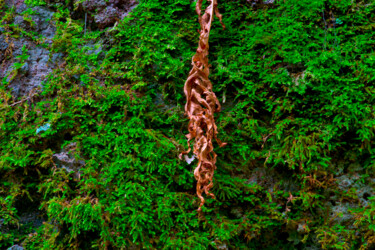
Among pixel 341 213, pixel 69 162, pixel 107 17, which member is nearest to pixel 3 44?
pixel 107 17

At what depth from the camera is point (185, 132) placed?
75.2 inches

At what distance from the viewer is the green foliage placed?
1672mm

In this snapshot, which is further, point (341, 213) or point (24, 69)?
point (24, 69)

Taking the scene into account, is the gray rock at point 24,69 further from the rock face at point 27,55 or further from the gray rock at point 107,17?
the gray rock at point 107,17

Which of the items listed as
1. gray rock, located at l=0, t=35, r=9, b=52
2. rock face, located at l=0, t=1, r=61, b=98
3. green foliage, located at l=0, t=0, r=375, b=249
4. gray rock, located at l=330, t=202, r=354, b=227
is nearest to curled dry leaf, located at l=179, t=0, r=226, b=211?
green foliage, located at l=0, t=0, r=375, b=249

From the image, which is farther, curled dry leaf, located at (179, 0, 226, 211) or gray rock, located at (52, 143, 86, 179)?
gray rock, located at (52, 143, 86, 179)

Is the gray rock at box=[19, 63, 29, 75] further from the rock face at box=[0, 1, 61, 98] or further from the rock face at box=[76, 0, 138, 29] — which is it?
the rock face at box=[76, 0, 138, 29]

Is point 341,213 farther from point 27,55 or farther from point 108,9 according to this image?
point 27,55

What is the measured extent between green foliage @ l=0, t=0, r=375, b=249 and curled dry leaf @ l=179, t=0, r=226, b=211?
142mm

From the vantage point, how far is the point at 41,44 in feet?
7.01

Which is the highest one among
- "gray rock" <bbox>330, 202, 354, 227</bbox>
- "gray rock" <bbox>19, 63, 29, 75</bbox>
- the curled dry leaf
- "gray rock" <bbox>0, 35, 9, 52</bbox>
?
"gray rock" <bbox>0, 35, 9, 52</bbox>

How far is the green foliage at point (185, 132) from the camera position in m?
1.67

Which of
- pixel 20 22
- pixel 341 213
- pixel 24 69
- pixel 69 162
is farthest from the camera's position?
pixel 20 22

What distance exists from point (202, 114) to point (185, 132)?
0.25 metres
